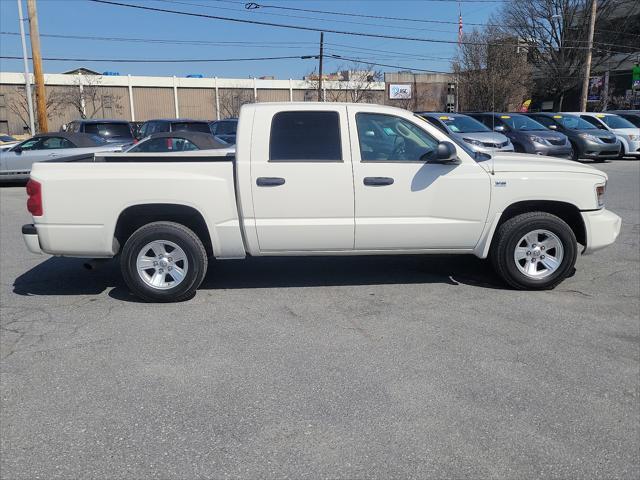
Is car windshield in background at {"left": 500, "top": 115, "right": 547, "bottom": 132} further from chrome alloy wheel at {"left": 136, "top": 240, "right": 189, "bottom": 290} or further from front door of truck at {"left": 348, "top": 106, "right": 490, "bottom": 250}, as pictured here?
chrome alloy wheel at {"left": 136, "top": 240, "right": 189, "bottom": 290}

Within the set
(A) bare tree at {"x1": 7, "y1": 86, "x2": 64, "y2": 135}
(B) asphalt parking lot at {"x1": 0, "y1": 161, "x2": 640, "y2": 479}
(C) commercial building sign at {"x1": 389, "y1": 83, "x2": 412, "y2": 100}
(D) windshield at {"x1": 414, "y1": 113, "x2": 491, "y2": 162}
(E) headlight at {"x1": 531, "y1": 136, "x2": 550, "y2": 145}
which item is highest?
(C) commercial building sign at {"x1": 389, "y1": 83, "x2": 412, "y2": 100}

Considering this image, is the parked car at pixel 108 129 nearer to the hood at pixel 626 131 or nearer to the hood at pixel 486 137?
the hood at pixel 486 137

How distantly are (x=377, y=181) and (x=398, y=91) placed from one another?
69.9 m

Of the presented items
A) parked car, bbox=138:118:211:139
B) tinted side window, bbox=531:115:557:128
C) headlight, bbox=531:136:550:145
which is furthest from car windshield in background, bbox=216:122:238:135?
tinted side window, bbox=531:115:557:128

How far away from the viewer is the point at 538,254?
581cm

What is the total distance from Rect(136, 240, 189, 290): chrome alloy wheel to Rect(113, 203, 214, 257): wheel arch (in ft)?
0.99

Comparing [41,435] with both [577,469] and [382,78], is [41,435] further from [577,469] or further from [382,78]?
[382,78]

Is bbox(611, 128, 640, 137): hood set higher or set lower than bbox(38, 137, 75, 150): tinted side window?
higher

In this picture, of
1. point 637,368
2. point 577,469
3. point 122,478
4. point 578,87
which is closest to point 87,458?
point 122,478

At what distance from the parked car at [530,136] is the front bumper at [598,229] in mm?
12613

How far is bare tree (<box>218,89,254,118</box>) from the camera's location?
67.9 metres

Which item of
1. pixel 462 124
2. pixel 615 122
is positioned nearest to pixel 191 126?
pixel 462 124

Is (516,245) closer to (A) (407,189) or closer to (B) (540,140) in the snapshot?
(A) (407,189)

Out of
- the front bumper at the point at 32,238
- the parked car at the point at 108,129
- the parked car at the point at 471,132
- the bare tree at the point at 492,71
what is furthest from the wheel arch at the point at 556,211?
the bare tree at the point at 492,71
